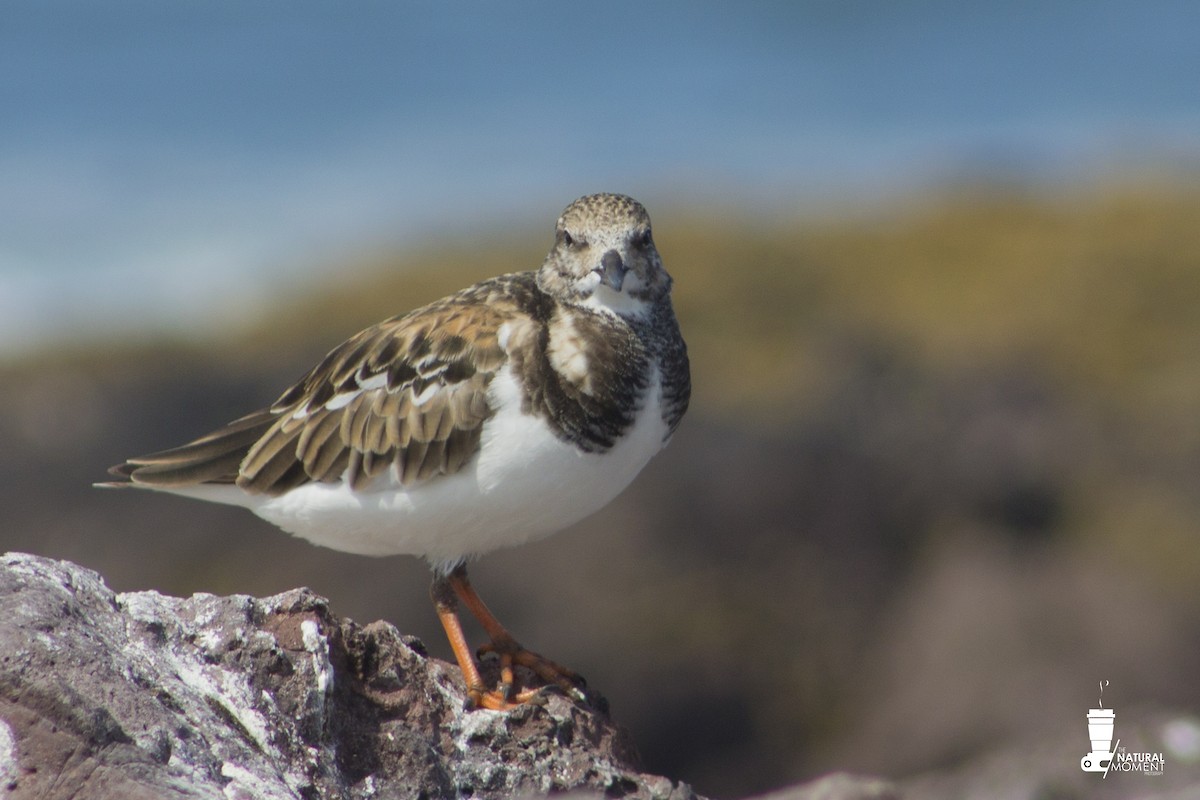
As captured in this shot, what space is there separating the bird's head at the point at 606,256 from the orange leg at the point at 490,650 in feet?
3.81

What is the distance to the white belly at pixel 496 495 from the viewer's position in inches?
177

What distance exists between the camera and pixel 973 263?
18.7 meters

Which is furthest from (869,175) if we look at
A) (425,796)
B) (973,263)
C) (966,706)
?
(425,796)

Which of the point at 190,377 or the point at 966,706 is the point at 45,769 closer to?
the point at 966,706

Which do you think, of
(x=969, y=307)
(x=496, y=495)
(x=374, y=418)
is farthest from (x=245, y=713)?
(x=969, y=307)

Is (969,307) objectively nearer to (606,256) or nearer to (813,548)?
(813,548)

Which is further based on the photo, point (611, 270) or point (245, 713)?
point (611, 270)

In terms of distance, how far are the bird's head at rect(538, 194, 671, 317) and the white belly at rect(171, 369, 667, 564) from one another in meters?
0.33

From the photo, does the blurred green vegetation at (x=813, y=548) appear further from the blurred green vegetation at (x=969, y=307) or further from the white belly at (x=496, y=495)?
the white belly at (x=496, y=495)

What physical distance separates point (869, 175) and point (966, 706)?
54.8 ft

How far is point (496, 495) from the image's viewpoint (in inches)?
180

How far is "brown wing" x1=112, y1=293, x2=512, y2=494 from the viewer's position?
4.72 metres

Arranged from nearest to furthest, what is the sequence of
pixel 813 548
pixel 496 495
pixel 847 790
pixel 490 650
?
1. pixel 847 790
2. pixel 496 495
3. pixel 490 650
4. pixel 813 548

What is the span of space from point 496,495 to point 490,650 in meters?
0.70
